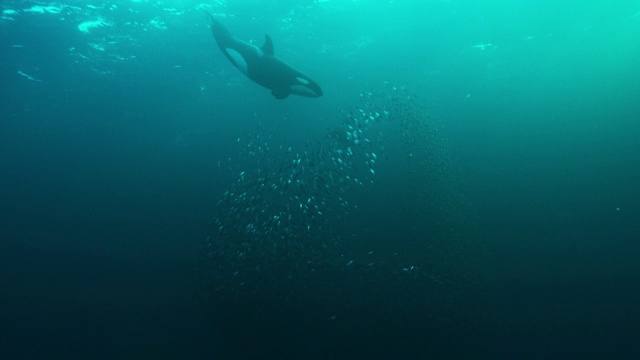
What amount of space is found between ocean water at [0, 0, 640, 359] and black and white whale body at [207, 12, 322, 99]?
9.17ft

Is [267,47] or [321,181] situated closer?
[267,47]

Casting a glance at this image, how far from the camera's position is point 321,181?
9492 millimetres

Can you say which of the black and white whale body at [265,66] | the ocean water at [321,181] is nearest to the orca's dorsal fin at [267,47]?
the black and white whale body at [265,66]

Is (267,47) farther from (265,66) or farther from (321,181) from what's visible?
(321,181)

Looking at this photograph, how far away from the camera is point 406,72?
625 inches

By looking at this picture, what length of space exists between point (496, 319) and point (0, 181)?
953 inches

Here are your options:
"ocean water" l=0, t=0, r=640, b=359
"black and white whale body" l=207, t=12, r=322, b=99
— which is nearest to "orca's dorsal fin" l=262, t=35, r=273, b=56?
"black and white whale body" l=207, t=12, r=322, b=99

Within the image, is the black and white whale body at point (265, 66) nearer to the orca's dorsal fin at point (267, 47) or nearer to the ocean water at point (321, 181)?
the orca's dorsal fin at point (267, 47)

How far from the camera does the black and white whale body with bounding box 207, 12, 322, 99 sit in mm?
7059

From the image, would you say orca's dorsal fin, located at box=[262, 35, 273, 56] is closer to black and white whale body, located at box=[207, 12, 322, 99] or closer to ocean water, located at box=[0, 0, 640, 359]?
black and white whale body, located at box=[207, 12, 322, 99]

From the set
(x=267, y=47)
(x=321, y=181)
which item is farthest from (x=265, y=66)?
(x=321, y=181)

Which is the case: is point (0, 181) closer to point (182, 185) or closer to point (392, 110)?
point (182, 185)

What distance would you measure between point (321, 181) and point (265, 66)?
3460 millimetres

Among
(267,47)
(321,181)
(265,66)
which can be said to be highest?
(267,47)
